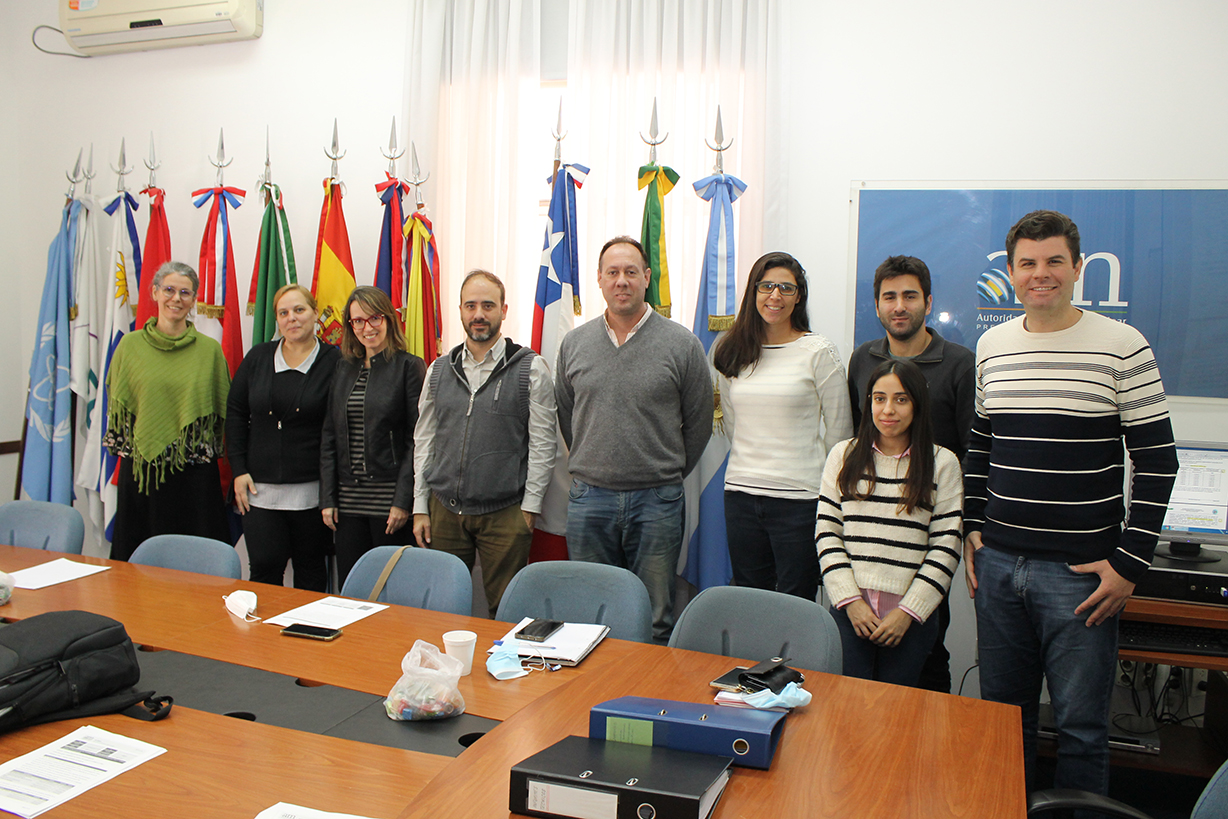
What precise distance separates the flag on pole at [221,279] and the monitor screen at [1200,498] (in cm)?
408

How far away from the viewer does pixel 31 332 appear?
466 cm

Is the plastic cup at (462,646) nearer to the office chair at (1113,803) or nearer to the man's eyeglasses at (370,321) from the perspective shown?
the office chair at (1113,803)

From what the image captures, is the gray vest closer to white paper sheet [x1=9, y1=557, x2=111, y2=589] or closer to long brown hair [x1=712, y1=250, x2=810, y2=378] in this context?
long brown hair [x1=712, y1=250, x2=810, y2=378]

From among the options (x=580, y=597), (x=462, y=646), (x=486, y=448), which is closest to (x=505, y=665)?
(x=462, y=646)

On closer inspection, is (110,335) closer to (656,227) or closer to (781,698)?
(656,227)

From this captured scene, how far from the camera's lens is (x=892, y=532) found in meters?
2.15

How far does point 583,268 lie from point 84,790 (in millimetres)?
2830

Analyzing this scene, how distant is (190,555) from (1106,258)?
3.64 metres

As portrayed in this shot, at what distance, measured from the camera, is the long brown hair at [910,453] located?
84.0 inches

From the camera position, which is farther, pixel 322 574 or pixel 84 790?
pixel 322 574

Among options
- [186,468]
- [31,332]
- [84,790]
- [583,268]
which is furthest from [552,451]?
[31,332]

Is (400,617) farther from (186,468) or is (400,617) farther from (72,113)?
(72,113)

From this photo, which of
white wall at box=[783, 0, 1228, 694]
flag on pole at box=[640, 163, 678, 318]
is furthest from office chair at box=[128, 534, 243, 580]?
white wall at box=[783, 0, 1228, 694]

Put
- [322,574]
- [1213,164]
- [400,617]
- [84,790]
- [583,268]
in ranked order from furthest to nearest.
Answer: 1. [583,268]
2. [322,574]
3. [1213,164]
4. [400,617]
5. [84,790]
